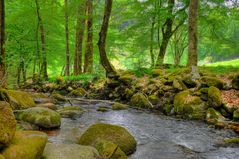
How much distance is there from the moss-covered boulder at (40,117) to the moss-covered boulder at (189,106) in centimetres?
443

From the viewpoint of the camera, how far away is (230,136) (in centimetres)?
759

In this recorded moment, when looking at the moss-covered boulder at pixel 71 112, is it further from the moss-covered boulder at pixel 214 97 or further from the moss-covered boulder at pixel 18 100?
the moss-covered boulder at pixel 214 97

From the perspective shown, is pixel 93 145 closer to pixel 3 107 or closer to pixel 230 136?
pixel 3 107

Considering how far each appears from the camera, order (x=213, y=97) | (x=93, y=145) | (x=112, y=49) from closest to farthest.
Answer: (x=93, y=145)
(x=213, y=97)
(x=112, y=49)

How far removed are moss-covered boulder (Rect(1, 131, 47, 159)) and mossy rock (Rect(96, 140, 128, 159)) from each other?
122cm

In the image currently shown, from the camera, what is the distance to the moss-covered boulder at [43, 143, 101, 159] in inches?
195

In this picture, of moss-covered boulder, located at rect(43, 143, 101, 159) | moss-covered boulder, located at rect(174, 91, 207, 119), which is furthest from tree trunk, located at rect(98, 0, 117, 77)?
moss-covered boulder, located at rect(43, 143, 101, 159)

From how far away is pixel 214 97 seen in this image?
31.4 feet

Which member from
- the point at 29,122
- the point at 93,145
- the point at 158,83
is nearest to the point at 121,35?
the point at 158,83

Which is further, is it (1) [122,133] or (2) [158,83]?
(2) [158,83]

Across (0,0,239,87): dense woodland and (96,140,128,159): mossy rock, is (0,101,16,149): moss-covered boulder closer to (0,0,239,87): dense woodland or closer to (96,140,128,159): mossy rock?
(96,140,128,159): mossy rock

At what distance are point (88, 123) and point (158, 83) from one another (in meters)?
Result: 4.61

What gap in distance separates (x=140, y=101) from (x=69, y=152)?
7.14 meters

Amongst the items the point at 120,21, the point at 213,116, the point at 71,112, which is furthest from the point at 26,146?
the point at 120,21
